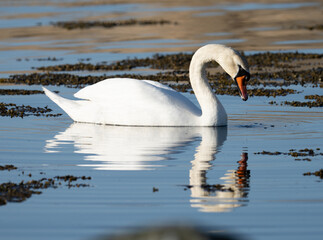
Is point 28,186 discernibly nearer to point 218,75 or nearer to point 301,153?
point 301,153

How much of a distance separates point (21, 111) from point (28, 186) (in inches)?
244

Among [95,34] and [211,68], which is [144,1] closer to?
[95,34]

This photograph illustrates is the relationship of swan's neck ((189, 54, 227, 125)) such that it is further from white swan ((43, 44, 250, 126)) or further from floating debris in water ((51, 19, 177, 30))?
floating debris in water ((51, 19, 177, 30))

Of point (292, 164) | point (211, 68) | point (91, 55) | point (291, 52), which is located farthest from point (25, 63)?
point (292, 164)

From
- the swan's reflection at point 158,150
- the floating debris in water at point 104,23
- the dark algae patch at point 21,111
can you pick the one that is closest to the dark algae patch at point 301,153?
the swan's reflection at point 158,150

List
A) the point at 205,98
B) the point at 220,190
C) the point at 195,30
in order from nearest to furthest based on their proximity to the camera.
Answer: the point at 220,190, the point at 205,98, the point at 195,30

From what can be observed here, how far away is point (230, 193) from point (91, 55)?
53.6 feet

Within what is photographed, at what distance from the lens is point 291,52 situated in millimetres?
23484

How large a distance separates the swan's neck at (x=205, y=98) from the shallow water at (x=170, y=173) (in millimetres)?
263

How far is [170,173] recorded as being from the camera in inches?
371

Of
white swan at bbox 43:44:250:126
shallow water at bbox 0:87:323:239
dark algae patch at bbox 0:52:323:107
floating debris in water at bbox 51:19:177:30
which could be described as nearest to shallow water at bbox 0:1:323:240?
shallow water at bbox 0:87:323:239

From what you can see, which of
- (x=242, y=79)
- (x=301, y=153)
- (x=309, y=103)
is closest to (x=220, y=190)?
(x=301, y=153)

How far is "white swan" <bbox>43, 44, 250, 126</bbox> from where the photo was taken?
13289 millimetres

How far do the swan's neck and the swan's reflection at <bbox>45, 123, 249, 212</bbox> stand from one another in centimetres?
20
